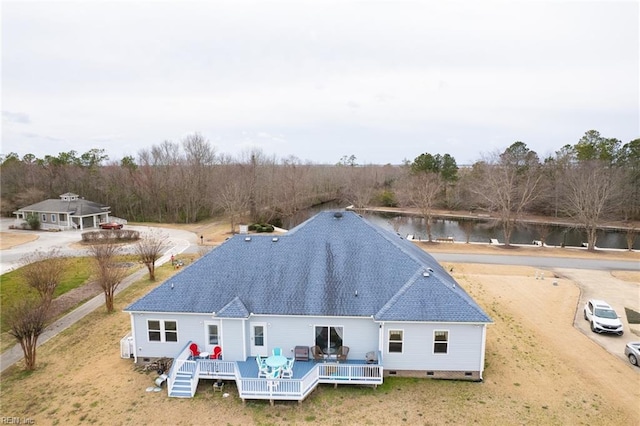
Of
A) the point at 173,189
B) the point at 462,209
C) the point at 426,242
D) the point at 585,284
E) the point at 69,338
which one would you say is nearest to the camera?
the point at 69,338

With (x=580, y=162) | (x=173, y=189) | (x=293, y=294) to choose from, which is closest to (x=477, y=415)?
(x=293, y=294)

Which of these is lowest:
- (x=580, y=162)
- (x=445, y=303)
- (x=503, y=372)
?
(x=503, y=372)

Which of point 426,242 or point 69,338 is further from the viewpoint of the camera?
point 426,242

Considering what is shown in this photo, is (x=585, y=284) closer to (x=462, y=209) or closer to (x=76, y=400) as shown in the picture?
(x=76, y=400)

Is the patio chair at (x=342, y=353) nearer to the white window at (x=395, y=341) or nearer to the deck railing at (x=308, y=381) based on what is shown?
the deck railing at (x=308, y=381)

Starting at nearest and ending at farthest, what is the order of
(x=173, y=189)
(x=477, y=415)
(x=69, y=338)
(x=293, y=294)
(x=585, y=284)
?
(x=477, y=415) < (x=293, y=294) < (x=69, y=338) < (x=585, y=284) < (x=173, y=189)

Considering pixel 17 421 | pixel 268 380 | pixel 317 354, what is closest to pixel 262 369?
pixel 268 380

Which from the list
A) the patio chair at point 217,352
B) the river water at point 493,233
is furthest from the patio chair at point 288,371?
the river water at point 493,233
